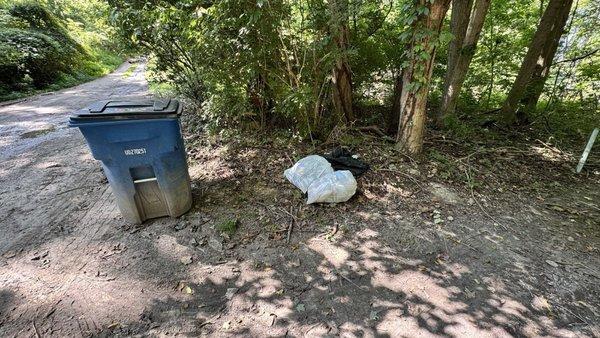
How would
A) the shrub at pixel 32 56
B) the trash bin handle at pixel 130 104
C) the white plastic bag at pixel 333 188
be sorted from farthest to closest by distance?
the shrub at pixel 32 56 → the white plastic bag at pixel 333 188 → the trash bin handle at pixel 130 104

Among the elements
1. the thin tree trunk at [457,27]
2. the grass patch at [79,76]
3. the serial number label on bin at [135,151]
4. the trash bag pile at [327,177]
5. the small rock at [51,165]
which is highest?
the thin tree trunk at [457,27]

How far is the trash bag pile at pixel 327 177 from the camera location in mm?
3236

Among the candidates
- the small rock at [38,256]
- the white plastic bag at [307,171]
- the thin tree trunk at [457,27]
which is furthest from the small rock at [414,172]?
the small rock at [38,256]

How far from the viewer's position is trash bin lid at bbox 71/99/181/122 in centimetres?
243

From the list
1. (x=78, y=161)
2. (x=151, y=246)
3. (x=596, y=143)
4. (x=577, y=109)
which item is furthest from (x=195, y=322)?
(x=577, y=109)

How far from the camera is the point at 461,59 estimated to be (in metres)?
4.91

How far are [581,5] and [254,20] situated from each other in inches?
292

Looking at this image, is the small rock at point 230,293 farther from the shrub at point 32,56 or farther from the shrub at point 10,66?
the shrub at point 32,56

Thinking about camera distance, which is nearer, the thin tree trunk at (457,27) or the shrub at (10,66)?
the thin tree trunk at (457,27)

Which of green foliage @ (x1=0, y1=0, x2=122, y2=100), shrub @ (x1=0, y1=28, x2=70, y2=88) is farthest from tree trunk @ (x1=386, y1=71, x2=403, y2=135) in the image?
shrub @ (x1=0, y1=28, x2=70, y2=88)

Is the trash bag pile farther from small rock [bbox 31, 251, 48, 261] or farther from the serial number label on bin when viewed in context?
small rock [bbox 31, 251, 48, 261]

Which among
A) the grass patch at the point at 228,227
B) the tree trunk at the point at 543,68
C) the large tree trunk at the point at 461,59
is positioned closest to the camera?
the grass patch at the point at 228,227

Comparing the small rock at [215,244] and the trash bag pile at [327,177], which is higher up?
the trash bag pile at [327,177]

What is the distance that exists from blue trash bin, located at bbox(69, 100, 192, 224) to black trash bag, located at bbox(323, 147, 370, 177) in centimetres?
182
